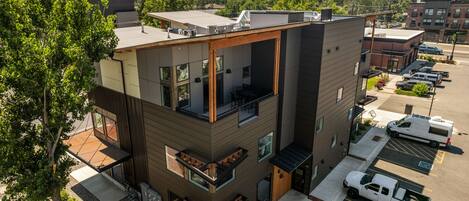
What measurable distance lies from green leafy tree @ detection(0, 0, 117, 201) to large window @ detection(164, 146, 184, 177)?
443 centimetres

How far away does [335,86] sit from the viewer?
742 inches

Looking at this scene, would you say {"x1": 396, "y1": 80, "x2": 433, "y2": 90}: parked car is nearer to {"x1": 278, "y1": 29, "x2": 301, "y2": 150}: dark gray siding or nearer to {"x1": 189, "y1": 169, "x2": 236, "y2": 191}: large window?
{"x1": 278, "y1": 29, "x2": 301, "y2": 150}: dark gray siding

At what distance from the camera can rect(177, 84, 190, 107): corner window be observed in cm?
1384

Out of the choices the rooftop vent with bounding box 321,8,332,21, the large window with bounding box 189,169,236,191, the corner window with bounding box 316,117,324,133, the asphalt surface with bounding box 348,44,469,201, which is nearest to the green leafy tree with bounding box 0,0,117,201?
the large window with bounding box 189,169,236,191

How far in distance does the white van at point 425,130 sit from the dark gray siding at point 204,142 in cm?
1593

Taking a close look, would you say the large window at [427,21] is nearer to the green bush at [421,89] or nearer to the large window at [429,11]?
the large window at [429,11]

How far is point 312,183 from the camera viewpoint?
19141 mm

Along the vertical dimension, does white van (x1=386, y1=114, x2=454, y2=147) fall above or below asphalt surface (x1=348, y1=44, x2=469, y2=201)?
above

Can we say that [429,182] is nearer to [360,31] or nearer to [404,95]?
[360,31]

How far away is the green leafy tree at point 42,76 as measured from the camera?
9.48 m

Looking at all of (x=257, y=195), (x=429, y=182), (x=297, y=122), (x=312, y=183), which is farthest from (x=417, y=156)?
(x=257, y=195)

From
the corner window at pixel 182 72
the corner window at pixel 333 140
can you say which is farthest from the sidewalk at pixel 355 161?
the corner window at pixel 182 72

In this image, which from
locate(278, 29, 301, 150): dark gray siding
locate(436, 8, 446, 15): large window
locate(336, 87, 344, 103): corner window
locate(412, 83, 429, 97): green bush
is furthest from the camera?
locate(436, 8, 446, 15): large window

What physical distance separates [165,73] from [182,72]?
0.74m
